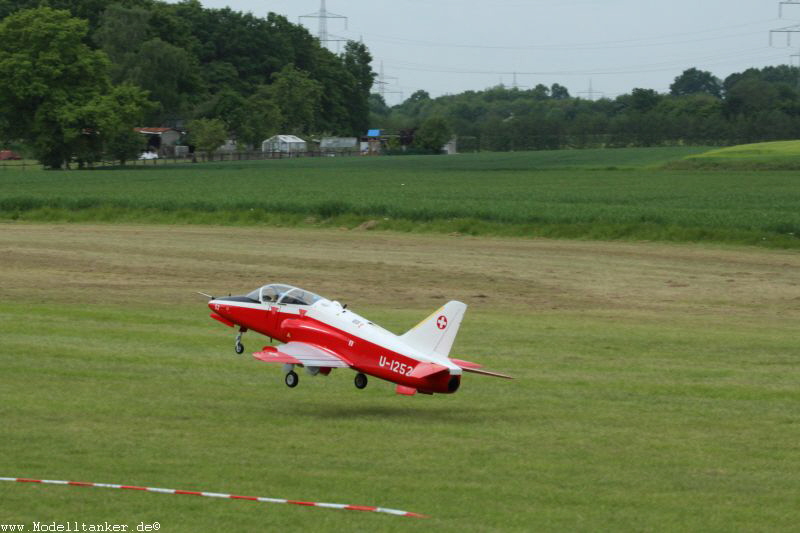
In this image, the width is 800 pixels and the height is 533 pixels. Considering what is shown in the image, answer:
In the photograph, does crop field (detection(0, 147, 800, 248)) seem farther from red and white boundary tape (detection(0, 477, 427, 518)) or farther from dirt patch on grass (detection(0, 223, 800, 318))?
red and white boundary tape (detection(0, 477, 427, 518))

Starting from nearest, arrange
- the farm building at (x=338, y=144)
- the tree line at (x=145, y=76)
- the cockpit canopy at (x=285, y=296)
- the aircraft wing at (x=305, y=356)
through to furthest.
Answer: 1. the aircraft wing at (x=305, y=356)
2. the cockpit canopy at (x=285, y=296)
3. the tree line at (x=145, y=76)
4. the farm building at (x=338, y=144)

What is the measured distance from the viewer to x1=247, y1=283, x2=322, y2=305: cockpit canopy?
19.5m

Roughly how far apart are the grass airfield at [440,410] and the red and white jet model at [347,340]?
2.44 feet

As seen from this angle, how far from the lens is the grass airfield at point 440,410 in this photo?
13328 mm

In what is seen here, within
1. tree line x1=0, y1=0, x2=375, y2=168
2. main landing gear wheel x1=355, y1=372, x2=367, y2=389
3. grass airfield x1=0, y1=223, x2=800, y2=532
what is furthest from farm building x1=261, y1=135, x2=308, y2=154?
main landing gear wheel x1=355, y1=372, x2=367, y2=389

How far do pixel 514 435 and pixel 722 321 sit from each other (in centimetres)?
1401

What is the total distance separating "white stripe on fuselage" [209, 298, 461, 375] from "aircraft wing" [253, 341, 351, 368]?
0.42 meters

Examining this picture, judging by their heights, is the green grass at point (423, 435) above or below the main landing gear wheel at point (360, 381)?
below

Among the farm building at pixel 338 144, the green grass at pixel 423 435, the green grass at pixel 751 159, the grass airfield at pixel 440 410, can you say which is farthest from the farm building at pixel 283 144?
the green grass at pixel 423 435

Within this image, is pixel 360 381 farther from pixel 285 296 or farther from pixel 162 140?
pixel 162 140

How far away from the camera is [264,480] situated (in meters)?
14.3

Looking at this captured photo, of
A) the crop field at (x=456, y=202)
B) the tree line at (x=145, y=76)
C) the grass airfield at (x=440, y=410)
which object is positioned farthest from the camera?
the tree line at (x=145, y=76)

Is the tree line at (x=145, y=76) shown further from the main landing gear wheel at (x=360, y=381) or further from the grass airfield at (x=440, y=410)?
the main landing gear wheel at (x=360, y=381)

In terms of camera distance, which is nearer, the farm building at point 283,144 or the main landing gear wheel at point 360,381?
the main landing gear wheel at point 360,381
